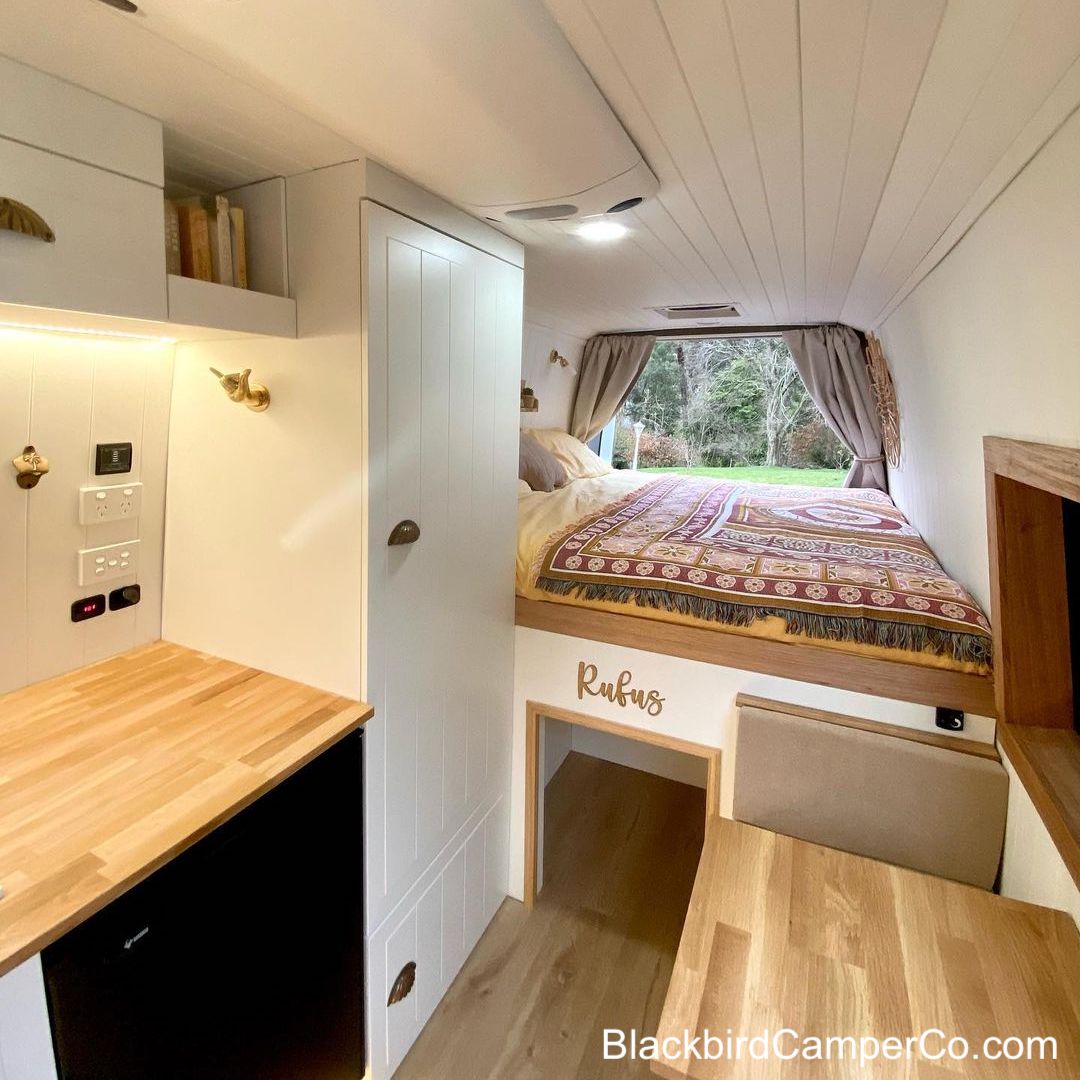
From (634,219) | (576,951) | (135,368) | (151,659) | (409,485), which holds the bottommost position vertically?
(576,951)

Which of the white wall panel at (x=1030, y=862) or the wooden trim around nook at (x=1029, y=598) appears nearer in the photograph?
the white wall panel at (x=1030, y=862)

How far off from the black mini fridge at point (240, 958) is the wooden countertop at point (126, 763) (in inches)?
2.3

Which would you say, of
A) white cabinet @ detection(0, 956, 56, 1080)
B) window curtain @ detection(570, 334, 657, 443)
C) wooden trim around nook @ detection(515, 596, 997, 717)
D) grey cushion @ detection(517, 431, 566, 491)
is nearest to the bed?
wooden trim around nook @ detection(515, 596, 997, 717)

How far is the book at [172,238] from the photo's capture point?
1207mm

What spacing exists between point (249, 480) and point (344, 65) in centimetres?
90

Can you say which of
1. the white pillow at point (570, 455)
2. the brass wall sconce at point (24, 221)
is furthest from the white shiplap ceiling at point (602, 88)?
the white pillow at point (570, 455)

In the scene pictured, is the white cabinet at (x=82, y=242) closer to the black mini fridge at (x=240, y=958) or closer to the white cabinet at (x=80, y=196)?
the white cabinet at (x=80, y=196)

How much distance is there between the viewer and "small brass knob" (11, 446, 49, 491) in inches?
51.2

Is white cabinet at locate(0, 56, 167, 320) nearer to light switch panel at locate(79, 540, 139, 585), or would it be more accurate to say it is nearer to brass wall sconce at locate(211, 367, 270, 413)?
brass wall sconce at locate(211, 367, 270, 413)

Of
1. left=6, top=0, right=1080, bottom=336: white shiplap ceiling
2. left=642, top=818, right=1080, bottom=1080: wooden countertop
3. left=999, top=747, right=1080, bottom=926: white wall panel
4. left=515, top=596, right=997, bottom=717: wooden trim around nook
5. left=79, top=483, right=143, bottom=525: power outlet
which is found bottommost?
left=642, top=818, right=1080, bottom=1080: wooden countertop

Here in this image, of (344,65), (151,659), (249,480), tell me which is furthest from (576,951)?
(344,65)

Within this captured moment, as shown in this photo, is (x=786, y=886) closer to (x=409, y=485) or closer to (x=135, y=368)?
(x=409, y=485)

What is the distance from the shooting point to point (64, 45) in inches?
33.4

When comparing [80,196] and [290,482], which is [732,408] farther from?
[80,196]
